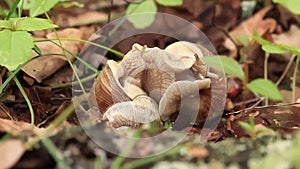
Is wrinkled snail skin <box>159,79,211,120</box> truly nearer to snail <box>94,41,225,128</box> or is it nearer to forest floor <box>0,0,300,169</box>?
snail <box>94,41,225,128</box>

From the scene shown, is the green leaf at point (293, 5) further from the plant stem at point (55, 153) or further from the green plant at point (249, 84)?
the plant stem at point (55, 153)

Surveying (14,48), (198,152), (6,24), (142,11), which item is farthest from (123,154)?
(142,11)

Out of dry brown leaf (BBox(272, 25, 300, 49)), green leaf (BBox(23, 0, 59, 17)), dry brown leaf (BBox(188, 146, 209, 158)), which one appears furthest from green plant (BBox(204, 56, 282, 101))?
dry brown leaf (BBox(272, 25, 300, 49))

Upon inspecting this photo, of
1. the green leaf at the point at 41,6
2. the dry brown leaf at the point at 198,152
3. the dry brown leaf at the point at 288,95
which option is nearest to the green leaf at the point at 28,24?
the green leaf at the point at 41,6

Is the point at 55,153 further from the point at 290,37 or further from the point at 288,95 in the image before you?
the point at 290,37

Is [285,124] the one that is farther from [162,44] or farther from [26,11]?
[26,11]
